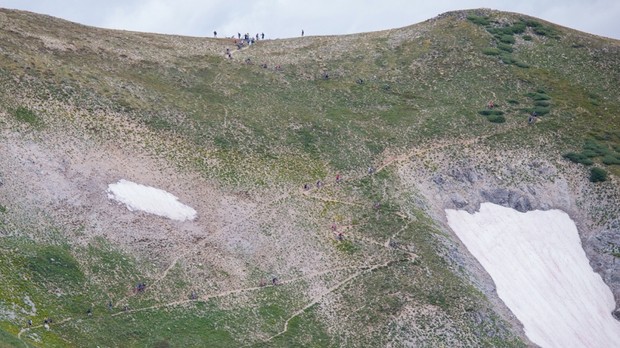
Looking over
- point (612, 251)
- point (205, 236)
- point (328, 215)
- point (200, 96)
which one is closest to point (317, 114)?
point (200, 96)

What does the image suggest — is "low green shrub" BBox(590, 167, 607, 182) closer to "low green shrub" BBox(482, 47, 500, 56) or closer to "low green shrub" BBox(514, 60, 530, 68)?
"low green shrub" BBox(514, 60, 530, 68)

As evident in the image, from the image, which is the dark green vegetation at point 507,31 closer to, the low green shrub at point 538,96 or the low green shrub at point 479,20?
the low green shrub at point 479,20

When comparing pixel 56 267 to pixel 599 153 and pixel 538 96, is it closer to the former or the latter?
pixel 599 153

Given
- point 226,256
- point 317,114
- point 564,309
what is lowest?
point 564,309

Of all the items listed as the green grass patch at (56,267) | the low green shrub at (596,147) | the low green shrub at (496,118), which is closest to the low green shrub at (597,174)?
the low green shrub at (596,147)

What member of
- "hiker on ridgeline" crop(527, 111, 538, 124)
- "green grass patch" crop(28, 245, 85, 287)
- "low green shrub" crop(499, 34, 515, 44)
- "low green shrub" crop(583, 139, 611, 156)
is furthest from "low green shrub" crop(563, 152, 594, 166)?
"green grass patch" crop(28, 245, 85, 287)

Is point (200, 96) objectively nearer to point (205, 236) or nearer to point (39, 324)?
point (205, 236)
